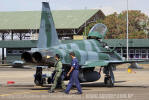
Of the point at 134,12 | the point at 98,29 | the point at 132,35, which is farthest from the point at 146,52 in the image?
the point at 98,29

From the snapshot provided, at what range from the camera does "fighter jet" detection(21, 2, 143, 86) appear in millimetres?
19672

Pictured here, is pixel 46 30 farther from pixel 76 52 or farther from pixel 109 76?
pixel 109 76

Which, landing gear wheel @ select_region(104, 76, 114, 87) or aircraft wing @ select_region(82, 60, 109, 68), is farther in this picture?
landing gear wheel @ select_region(104, 76, 114, 87)

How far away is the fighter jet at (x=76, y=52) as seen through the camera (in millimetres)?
19672

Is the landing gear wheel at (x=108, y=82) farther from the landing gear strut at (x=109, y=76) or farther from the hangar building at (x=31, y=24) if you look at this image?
the hangar building at (x=31, y=24)

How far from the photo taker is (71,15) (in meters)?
89.5

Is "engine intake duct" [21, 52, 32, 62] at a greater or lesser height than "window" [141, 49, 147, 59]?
greater

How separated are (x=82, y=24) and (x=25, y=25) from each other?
12.5 metres

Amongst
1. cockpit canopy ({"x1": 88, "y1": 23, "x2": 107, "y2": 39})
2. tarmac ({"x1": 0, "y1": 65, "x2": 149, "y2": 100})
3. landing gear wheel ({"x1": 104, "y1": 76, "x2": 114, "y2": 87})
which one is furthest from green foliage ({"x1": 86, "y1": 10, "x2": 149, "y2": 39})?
tarmac ({"x1": 0, "y1": 65, "x2": 149, "y2": 100})

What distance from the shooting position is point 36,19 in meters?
88.6

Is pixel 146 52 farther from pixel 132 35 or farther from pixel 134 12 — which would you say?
pixel 134 12

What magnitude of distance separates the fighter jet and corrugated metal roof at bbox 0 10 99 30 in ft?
198

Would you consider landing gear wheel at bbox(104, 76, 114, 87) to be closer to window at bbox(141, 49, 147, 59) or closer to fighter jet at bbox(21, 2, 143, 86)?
fighter jet at bbox(21, 2, 143, 86)

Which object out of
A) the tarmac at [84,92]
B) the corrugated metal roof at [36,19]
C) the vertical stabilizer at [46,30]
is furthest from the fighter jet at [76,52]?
the corrugated metal roof at [36,19]
